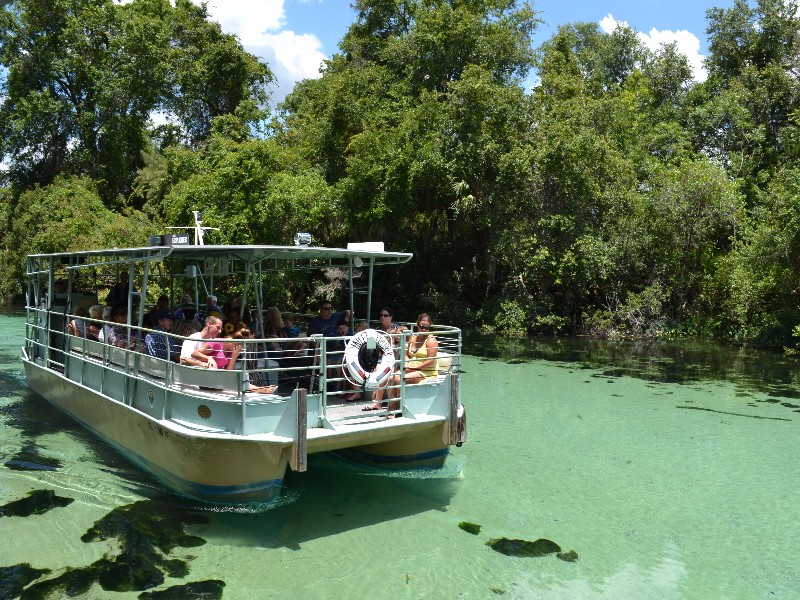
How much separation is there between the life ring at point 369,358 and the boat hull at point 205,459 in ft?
4.12

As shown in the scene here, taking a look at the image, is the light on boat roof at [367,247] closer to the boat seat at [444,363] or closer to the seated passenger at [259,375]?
the boat seat at [444,363]

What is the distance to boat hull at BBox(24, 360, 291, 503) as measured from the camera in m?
8.09

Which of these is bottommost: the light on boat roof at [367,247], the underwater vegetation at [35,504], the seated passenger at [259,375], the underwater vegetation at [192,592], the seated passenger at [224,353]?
the underwater vegetation at [192,592]

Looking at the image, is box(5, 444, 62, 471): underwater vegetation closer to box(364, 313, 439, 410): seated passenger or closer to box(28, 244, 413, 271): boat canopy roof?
box(28, 244, 413, 271): boat canopy roof

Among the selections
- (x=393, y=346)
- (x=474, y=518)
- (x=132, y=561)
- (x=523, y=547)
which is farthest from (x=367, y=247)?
(x=132, y=561)

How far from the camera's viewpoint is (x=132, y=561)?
7320 mm

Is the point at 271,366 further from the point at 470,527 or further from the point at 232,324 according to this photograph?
the point at 470,527

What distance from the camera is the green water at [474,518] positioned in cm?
707

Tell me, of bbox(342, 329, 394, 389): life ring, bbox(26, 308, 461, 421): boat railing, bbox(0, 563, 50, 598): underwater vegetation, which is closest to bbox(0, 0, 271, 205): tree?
bbox(26, 308, 461, 421): boat railing

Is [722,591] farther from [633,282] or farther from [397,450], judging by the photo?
[633,282]

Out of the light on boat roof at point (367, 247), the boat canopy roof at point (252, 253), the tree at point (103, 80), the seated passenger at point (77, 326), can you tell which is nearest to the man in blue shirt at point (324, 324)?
the boat canopy roof at point (252, 253)

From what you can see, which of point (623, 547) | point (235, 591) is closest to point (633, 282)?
point (623, 547)

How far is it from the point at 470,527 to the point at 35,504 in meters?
5.13

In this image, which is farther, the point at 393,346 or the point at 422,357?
the point at 422,357
